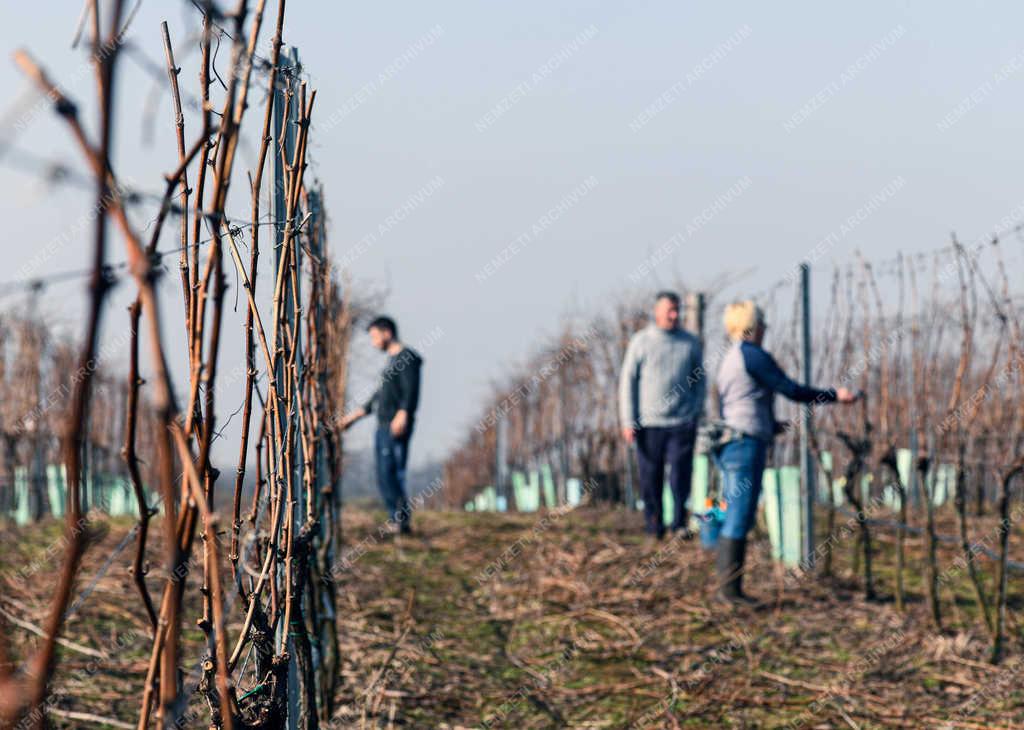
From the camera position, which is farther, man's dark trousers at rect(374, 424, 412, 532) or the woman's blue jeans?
man's dark trousers at rect(374, 424, 412, 532)

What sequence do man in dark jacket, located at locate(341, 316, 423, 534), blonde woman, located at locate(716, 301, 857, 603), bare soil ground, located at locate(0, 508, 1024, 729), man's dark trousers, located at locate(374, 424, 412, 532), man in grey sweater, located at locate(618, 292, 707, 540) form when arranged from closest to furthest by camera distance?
bare soil ground, located at locate(0, 508, 1024, 729) < blonde woman, located at locate(716, 301, 857, 603) < man in grey sweater, located at locate(618, 292, 707, 540) < man in dark jacket, located at locate(341, 316, 423, 534) < man's dark trousers, located at locate(374, 424, 412, 532)

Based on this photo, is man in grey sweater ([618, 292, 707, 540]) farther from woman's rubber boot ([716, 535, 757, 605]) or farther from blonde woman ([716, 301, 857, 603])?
woman's rubber boot ([716, 535, 757, 605])

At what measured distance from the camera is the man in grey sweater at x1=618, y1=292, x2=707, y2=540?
695 cm

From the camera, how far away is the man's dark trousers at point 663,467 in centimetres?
696

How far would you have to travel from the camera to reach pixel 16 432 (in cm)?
1078

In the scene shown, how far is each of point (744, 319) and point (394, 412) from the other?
2.81 metres

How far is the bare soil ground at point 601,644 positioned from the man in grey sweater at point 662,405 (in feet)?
1.22

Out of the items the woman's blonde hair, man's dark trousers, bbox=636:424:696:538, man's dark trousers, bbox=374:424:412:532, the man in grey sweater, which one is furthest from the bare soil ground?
the woman's blonde hair

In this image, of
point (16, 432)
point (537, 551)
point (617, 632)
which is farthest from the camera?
point (16, 432)

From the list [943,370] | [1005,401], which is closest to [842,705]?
[943,370]

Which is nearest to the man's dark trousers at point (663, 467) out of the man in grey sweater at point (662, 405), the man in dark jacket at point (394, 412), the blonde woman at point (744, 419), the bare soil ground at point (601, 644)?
the man in grey sweater at point (662, 405)

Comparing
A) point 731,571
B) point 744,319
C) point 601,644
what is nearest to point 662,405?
point 744,319

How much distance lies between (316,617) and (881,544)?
15.6ft

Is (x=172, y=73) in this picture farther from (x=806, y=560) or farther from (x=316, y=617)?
(x=806, y=560)
